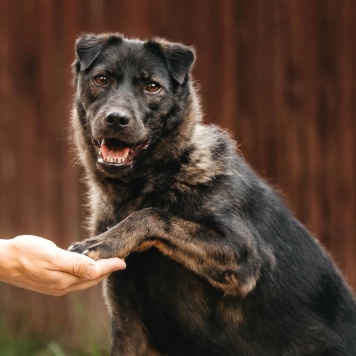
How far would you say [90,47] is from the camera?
4680 millimetres

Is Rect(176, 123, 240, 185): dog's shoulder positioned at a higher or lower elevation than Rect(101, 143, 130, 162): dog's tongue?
lower

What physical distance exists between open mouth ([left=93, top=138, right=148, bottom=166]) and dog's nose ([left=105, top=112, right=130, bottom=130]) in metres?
0.12

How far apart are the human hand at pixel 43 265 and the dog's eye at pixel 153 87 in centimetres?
110

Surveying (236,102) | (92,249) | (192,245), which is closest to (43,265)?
(92,249)

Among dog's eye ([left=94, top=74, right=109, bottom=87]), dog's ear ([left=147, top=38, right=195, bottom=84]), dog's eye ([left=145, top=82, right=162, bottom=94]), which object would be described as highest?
dog's ear ([left=147, top=38, right=195, bottom=84])

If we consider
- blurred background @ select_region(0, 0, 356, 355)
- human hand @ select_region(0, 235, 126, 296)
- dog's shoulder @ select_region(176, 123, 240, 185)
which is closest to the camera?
→ human hand @ select_region(0, 235, 126, 296)

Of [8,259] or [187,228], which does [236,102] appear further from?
[8,259]

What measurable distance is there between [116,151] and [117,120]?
186mm

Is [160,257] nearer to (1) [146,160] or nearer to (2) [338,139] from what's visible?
(1) [146,160]

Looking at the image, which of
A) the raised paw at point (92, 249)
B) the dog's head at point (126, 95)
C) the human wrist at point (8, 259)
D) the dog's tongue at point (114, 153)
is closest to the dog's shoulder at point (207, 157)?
the dog's head at point (126, 95)

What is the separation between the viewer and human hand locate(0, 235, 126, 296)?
3555mm

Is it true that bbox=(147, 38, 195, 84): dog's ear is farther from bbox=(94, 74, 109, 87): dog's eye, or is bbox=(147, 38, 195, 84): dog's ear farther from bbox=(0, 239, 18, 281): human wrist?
bbox=(0, 239, 18, 281): human wrist

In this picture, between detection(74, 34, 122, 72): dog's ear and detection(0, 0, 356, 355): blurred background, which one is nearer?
detection(74, 34, 122, 72): dog's ear

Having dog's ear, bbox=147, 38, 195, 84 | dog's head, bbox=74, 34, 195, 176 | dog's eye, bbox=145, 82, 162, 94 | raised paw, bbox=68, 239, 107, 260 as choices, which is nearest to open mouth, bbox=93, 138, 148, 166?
dog's head, bbox=74, 34, 195, 176
